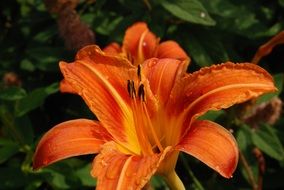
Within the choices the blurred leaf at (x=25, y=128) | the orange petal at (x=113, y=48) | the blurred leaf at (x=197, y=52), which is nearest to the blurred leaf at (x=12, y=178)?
the blurred leaf at (x=25, y=128)

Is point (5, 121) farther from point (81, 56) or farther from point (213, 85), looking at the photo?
point (213, 85)

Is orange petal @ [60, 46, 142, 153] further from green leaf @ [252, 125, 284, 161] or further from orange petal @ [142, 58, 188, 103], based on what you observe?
green leaf @ [252, 125, 284, 161]

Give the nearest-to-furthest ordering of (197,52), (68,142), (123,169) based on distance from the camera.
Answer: (123,169) < (68,142) < (197,52)

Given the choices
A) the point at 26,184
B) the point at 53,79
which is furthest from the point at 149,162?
the point at 53,79

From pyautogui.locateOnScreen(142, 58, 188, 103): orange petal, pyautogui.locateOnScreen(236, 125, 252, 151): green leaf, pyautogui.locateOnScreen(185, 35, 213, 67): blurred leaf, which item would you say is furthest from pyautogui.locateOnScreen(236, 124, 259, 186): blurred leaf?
pyautogui.locateOnScreen(142, 58, 188, 103): orange petal

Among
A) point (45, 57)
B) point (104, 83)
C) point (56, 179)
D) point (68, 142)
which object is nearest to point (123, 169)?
point (68, 142)

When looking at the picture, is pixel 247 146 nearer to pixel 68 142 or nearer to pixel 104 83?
pixel 104 83
